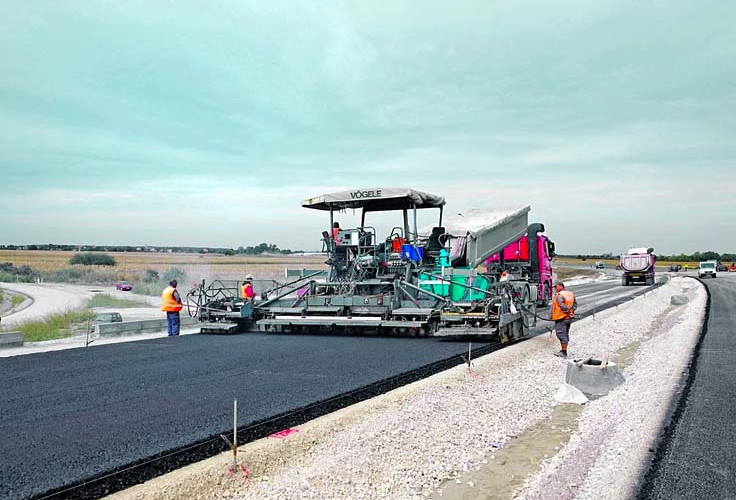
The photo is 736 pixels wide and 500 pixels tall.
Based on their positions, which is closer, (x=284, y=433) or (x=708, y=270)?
(x=284, y=433)

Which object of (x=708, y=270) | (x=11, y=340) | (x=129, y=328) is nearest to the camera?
(x=11, y=340)

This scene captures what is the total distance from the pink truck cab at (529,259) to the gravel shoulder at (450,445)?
27.3 ft

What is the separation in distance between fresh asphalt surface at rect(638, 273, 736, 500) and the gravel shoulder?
0.20 meters

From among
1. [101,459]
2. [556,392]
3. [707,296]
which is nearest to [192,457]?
[101,459]

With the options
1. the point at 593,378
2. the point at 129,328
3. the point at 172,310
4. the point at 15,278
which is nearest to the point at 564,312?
the point at 593,378

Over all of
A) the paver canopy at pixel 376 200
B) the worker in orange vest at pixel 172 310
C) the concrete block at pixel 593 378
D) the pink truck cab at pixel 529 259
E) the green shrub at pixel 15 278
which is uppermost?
the paver canopy at pixel 376 200

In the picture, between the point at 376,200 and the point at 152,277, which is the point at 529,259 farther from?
the point at 152,277

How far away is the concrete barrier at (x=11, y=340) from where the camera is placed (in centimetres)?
1096

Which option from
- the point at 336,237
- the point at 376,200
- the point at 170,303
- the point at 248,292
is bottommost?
the point at 170,303

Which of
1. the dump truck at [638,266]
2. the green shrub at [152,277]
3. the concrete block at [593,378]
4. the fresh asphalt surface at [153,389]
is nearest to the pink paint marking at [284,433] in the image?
the fresh asphalt surface at [153,389]

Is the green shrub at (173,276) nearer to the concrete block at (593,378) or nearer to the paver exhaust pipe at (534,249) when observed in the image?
the paver exhaust pipe at (534,249)

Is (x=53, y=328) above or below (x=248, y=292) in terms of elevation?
below

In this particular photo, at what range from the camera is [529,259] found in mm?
17641

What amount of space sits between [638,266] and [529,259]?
2200 centimetres
